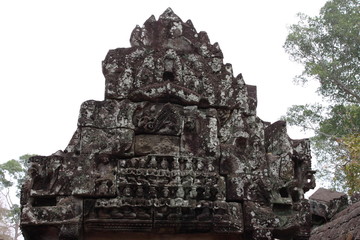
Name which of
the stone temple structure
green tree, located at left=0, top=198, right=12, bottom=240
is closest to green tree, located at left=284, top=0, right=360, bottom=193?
the stone temple structure

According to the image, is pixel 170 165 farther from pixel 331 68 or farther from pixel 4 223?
pixel 4 223

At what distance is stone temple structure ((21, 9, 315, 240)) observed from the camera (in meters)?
4.00

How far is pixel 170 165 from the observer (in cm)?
429

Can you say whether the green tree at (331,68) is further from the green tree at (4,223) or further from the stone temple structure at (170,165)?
the green tree at (4,223)

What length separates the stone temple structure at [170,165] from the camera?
4004 millimetres

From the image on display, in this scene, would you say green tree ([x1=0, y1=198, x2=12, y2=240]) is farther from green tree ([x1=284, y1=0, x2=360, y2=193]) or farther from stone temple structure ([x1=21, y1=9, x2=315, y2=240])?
stone temple structure ([x1=21, y1=9, x2=315, y2=240])

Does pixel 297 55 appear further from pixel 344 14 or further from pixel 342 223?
pixel 342 223

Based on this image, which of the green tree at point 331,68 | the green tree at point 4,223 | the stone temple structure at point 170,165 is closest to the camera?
the stone temple structure at point 170,165

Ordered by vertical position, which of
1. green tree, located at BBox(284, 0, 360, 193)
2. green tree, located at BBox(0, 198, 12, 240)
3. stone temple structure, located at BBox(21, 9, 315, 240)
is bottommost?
green tree, located at BBox(0, 198, 12, 240)

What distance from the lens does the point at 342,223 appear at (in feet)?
17.4

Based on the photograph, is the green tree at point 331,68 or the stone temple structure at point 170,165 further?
the green tree at point 331,68

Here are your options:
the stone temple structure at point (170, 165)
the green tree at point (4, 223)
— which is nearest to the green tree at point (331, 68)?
the stone temple structure at point (170, 165)

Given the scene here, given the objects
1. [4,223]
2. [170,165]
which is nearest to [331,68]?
[170,165]

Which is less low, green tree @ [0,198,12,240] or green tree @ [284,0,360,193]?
green tree @ [284,0,360,193]
